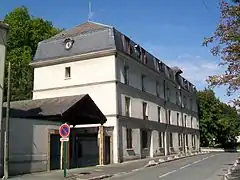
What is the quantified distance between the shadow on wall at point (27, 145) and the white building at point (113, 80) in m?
9.22

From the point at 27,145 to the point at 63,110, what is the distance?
356 cm

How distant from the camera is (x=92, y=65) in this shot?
3269 centimetres

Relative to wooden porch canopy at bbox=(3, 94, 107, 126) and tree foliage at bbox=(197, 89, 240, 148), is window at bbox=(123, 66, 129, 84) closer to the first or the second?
wooden porch canopy at bbox=(3, 94, 107, 126)

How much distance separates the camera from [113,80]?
31156 mm

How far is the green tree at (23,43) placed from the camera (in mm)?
46625

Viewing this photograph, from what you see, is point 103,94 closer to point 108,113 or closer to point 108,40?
point 108,113

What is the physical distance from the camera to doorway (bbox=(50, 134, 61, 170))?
22.0 m

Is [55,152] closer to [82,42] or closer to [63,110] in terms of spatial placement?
[63,110]

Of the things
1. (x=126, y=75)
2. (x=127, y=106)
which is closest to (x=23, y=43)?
(x=126, y=75)

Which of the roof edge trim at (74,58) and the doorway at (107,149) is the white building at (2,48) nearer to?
the doorway at (107,149)

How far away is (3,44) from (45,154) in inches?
264

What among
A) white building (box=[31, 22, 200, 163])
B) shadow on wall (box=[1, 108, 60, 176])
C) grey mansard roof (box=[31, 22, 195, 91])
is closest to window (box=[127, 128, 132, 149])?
white building (box=[31, 22, 200, 163])

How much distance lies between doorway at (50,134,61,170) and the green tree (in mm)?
25055

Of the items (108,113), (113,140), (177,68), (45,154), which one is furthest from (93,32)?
(177,68)
